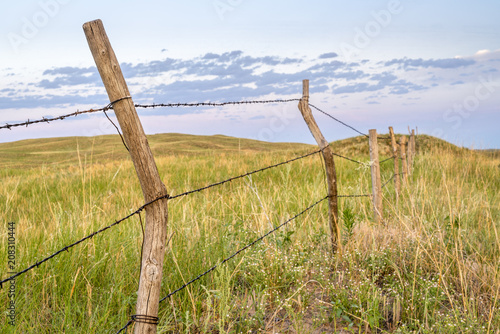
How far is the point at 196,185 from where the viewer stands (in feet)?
27.9

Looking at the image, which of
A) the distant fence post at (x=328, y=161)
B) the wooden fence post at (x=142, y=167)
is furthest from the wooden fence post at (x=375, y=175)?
the wooden fence post at (x=142, y=167)

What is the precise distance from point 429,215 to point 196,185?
15.2 feet

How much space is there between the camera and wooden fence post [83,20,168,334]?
6.46 ft

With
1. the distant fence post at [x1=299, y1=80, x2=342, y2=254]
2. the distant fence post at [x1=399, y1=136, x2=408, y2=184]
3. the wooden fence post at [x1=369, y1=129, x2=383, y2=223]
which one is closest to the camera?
the distant fence post at [x1=299, y1=80, x2=342, y2=254]

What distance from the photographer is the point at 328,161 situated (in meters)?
4.30

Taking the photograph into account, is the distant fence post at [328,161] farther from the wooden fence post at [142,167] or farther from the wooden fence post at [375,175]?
the wooden fence post at [142,167]

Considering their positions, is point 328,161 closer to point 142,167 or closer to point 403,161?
point 142,167

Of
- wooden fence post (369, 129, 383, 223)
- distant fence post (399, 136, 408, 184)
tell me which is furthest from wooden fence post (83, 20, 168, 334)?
distant fence post (399, 136, 408, 184)

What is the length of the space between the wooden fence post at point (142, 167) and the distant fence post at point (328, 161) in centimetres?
243

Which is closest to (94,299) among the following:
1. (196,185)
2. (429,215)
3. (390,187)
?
(429,215)

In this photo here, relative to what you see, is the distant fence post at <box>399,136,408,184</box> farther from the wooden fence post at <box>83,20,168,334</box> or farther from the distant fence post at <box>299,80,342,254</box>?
the wooden fence post at <box>83,20,168,334</box>

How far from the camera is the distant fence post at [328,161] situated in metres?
4.17

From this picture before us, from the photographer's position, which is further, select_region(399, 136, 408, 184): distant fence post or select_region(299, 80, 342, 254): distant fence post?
select_region(399, 136, 408, 184): distant fence post

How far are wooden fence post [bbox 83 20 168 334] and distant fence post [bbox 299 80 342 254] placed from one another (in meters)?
2.43
